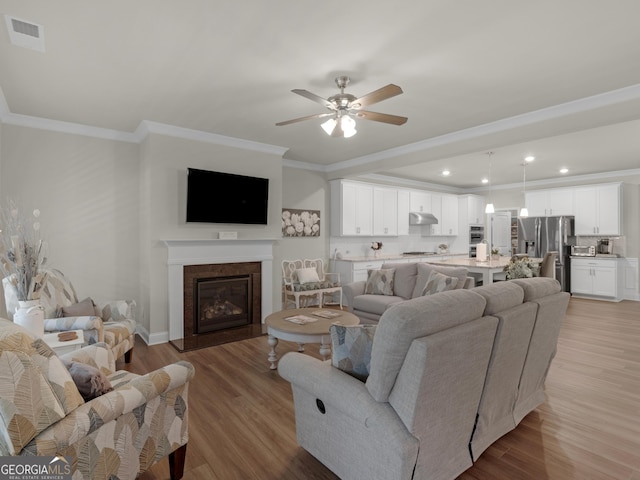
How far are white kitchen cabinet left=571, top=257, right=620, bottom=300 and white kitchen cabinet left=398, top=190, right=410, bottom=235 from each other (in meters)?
3.55

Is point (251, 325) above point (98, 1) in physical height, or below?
below

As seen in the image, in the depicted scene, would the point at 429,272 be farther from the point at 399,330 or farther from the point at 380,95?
the point at 399,330

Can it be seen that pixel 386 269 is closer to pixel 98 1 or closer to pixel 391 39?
pixel 391 39

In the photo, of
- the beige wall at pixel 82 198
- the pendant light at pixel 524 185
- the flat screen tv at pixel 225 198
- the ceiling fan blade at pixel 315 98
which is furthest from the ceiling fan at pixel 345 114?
the pendant light at pixel 524 185

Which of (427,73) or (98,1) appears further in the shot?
(427,73)

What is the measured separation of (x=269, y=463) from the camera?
209 cm

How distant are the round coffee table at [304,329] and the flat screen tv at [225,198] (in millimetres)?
1715

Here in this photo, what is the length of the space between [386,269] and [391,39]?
3282 mm

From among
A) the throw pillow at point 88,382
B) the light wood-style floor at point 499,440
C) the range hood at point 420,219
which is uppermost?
the range hood at point 420,219

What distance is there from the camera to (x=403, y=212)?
7.94 m

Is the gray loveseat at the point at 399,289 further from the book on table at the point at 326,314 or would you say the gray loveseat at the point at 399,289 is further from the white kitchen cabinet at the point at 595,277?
the white kitchen cabinet at the point at 595,277

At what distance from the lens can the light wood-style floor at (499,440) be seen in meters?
2.03

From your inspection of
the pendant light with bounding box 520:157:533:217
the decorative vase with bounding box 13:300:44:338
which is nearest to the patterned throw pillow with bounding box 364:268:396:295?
the pendant light with bounding box 520:157:533:217

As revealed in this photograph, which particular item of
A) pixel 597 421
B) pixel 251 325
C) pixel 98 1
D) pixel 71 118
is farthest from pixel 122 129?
pixel 597 421
